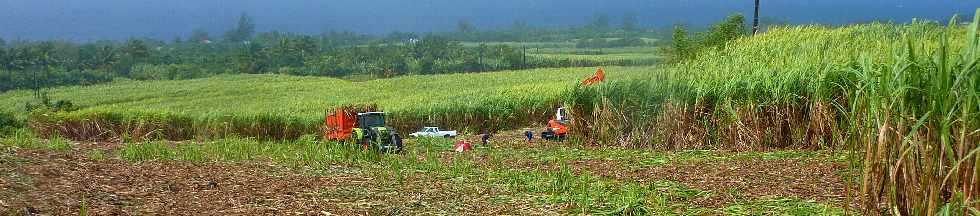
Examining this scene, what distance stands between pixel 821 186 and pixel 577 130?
7.98 m

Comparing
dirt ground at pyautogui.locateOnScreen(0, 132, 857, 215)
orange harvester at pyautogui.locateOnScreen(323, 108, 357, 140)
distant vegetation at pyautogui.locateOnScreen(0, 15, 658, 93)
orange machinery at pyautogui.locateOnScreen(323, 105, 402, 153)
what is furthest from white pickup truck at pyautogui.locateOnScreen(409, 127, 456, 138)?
distant vegetation at pyautogui.locateOnScreen(0, 15, 658, 93)

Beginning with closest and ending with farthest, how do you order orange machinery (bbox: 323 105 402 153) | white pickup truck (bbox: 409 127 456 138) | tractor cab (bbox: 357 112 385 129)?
1. orange machinery (bbox: 323 105 402 153)
2. tractor cab (bbox: 357 112 385 129)
3. white pickup truck (bbox: 409 127 456 138)

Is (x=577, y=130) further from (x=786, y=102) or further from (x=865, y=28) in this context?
(x=865, y=28)

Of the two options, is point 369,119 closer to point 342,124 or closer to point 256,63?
point 342,124

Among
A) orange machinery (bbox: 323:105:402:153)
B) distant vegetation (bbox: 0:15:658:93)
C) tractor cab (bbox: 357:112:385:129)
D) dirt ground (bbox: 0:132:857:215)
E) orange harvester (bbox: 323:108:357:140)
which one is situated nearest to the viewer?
dirt ground (bbox: 0:132:857:215)

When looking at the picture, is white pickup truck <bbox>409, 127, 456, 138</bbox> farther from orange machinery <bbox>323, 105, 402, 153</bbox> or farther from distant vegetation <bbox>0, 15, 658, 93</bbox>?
distant vegetation <bbox>0, 15, 658, 93</bbox>

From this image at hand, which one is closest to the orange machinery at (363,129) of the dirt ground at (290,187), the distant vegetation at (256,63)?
the dirt ground at (290,187)

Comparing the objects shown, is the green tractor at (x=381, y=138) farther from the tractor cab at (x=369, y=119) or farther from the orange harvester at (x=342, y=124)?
the orange harvester at (x=342, y=124)

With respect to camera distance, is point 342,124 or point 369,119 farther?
point 342,124

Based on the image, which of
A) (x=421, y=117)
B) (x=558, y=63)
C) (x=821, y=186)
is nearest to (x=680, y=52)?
(x=421, y=117)

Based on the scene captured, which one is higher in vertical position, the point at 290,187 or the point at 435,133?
the point at 290,187

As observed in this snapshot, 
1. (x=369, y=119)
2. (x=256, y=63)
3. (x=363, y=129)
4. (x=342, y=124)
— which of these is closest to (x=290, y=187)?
(x=363, y=129)

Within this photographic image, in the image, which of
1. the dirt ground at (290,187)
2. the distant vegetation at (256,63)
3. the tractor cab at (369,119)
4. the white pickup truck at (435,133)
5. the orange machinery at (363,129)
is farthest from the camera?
the distant vegetation at (256,63)

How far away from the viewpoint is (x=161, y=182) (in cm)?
959
